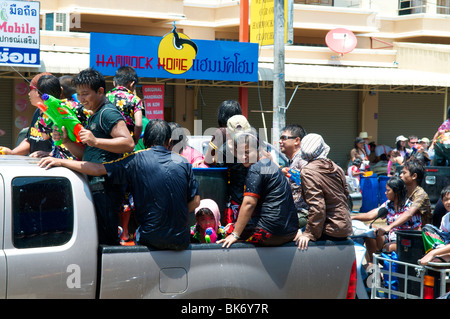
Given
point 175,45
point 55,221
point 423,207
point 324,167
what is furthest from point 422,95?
point 55,221

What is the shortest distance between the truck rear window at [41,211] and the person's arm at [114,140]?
0.32 metres

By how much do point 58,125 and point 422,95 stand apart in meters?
22.6

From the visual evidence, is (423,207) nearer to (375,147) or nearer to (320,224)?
(320,224)

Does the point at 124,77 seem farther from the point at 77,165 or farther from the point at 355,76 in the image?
the point at 355,76

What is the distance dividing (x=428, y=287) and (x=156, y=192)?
2.30 metres

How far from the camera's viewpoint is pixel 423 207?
656cm

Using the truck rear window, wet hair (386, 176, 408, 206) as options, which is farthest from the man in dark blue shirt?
wet hair (386, 176, 408, 206)

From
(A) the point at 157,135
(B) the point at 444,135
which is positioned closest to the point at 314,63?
(B) the point at 444,135

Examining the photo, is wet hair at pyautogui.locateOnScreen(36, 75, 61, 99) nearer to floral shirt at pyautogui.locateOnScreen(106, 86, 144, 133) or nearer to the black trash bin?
floral shirt at pyautogui.locateOnScreen(106, 86, 144, 133)

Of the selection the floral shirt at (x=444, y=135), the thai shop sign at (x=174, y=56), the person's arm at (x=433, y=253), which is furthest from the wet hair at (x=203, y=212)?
the thai shop sign at (x=174, y=56)

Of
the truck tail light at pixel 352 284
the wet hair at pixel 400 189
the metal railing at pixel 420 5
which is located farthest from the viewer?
the metal railing at pixel 420 5

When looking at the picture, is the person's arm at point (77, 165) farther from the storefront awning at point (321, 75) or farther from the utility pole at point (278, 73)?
the storefront awning at point (321, 75)

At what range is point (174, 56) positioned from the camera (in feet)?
50.8

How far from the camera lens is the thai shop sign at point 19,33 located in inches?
562
